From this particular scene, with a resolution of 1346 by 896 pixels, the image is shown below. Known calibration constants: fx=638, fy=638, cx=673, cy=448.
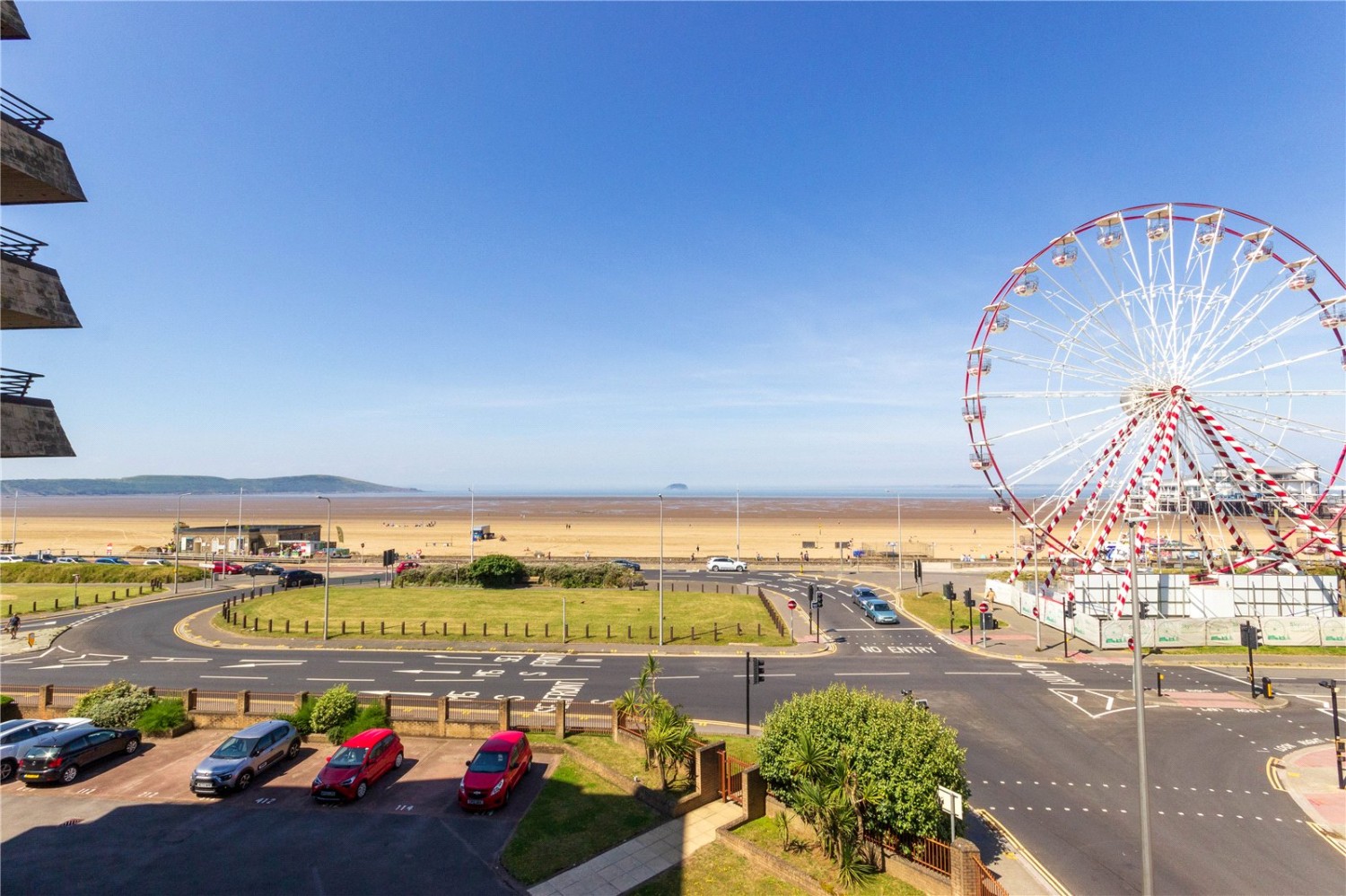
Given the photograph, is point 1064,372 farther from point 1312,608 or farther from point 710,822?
point 710,822

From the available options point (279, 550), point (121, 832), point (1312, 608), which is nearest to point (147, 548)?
point (279, 550)

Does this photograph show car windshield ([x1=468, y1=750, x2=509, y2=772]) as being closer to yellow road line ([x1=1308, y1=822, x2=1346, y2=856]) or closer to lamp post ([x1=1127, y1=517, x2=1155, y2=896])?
lamp post ([x1=1127, y1=517, x2=1155, y2=896])

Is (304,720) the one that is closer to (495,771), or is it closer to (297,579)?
(495,771)

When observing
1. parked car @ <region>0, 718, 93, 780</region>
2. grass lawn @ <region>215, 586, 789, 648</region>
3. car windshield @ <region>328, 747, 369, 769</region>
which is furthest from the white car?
parked car @ <region>0, 718, 93, 780</region>

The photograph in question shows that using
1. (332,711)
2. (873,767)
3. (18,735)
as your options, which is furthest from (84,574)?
(873,767)

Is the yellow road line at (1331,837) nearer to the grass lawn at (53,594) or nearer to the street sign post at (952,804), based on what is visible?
the street sign post at (952,804)

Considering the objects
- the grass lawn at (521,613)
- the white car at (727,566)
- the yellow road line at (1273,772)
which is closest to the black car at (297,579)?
the grass lawn at (521,613)
